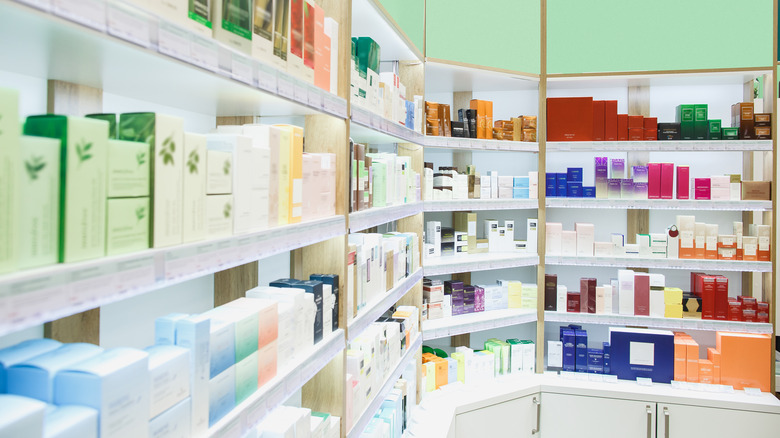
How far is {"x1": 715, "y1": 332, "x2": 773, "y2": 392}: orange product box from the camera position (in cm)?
402

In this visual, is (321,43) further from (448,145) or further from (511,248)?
(511,248)

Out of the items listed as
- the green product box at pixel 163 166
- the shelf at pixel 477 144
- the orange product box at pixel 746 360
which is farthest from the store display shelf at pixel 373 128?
the orange product box at pixel 746 360

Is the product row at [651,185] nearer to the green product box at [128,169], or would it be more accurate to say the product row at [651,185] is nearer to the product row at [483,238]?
the product row at [483,238]

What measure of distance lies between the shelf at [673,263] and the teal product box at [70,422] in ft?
13.1

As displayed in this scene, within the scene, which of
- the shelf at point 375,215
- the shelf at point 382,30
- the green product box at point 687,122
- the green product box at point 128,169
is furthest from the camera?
the green product box at point 687,122

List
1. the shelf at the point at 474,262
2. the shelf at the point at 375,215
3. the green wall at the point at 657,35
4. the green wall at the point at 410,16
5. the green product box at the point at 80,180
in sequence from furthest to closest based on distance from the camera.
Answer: the green wall at the point at 657,35
the shelf at the point at 474,262
the green wall at the point at 410,16
the shelf at the point at 375,215
the green product box at the point at 80,180

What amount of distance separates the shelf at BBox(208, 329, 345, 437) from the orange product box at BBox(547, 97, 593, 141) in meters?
3.14

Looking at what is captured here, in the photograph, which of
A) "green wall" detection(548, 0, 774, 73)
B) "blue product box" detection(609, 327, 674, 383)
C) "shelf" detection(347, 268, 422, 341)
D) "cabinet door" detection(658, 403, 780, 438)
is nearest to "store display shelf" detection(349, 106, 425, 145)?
"shelf" detection(347, 268, 422, 341)

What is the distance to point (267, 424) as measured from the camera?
1677mm

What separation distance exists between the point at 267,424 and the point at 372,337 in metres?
0.97

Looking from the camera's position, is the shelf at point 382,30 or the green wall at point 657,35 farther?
the green wall at point 657,35

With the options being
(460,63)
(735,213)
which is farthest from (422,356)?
(735,213)

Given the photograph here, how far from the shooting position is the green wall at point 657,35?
4.14 meters

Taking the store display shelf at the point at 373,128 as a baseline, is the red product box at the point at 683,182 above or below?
below
